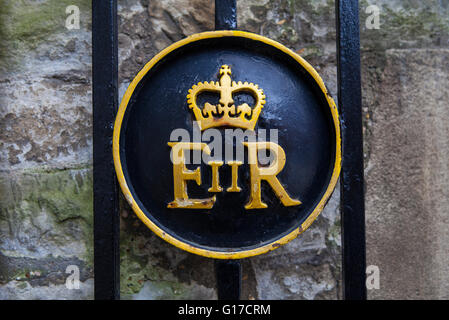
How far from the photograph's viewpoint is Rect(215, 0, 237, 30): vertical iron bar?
61 centimetres

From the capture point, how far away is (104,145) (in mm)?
625

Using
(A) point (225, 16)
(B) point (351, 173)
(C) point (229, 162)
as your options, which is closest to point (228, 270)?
(C) point (229, 162)

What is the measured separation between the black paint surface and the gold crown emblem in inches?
0.8

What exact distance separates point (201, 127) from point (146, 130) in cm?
12

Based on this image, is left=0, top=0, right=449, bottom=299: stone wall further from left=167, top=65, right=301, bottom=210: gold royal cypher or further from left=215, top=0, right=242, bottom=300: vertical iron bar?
left=167, top=65, right=301, bottom=210: gold royal cypher

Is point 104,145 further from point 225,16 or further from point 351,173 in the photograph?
point 351,173

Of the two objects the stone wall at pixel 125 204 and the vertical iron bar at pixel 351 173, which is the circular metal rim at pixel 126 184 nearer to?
the vertical iron bar at pixel 351 173

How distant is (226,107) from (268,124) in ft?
0.31

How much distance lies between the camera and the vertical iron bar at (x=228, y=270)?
609mm

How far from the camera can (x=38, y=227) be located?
75 cm

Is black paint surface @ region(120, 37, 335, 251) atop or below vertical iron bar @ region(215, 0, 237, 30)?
below

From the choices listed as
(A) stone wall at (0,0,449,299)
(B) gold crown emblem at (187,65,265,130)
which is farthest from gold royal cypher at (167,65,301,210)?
(A) stone wall at (0,0,449,299)

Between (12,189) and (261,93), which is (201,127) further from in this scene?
(12,189)

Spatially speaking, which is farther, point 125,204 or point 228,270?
point 125,204
